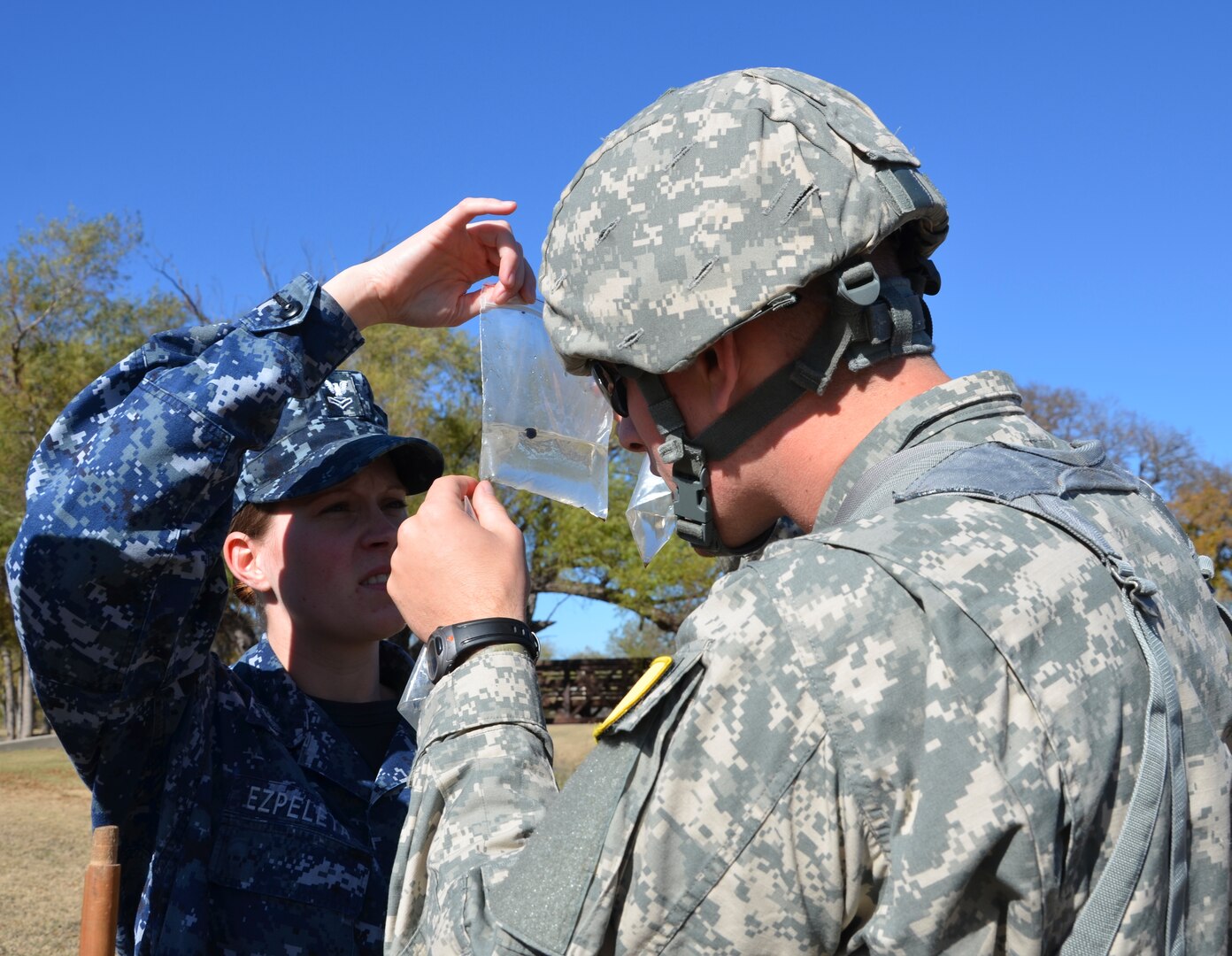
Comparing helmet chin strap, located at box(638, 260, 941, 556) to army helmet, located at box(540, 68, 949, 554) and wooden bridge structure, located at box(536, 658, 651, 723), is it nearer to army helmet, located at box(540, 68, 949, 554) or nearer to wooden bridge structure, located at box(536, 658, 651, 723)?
army helmet, located at box(540, 68, 949, 554)

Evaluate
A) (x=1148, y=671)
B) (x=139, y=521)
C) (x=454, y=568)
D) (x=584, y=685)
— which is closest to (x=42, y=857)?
(x=139, y=521)

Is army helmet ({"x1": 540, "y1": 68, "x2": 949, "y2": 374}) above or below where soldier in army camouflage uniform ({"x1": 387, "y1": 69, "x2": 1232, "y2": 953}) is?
above

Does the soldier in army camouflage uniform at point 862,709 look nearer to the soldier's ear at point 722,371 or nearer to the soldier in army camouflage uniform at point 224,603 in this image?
the soldier's ear at point 722,371

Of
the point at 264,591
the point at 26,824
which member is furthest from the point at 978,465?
the point at 26,824

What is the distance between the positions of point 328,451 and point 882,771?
8.00 feet

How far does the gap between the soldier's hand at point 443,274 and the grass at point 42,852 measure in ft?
18.7

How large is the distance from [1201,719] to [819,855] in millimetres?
506

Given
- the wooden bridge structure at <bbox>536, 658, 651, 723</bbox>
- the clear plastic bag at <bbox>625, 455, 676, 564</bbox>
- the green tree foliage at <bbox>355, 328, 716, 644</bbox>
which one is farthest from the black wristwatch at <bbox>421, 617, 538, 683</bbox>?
the wooden bridge structure at <bbox>536, 658, 651, 723</bbox>

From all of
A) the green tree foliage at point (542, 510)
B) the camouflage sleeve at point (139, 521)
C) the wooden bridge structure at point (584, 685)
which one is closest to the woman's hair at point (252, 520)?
the camouflage sleeve at point (139, 521)

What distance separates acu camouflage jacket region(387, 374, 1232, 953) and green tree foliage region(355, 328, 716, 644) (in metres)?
20.5

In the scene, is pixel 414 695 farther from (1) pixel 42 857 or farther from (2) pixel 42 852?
(2) pixel 42 852

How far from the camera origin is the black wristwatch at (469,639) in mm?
1830

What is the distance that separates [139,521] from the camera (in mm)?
2557

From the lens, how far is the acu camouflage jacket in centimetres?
130
